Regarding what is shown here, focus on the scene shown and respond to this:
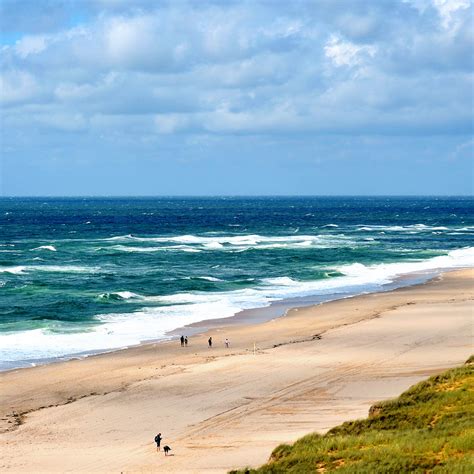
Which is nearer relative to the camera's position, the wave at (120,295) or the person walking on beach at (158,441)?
the person walking on beach at (158,441)

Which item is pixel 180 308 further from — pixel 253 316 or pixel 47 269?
pixel 47 269

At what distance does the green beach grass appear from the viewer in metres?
18.2

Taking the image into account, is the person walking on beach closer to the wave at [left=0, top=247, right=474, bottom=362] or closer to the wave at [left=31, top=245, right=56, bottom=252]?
the wave at [left=0, top=247, right=474, bottom=362]

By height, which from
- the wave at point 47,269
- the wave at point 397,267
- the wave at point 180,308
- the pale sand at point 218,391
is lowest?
the pale sand at point 218,391

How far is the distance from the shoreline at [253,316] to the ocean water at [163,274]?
0.58 meters

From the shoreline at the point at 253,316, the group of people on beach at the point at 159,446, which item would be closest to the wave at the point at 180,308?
the shoreline at the point at 253,316

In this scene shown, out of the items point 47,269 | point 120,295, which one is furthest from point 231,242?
point 120,295

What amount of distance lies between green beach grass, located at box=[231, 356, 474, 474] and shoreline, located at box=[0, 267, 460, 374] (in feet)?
65.7

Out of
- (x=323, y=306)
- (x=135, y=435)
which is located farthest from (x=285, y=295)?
(x=135, y=435)

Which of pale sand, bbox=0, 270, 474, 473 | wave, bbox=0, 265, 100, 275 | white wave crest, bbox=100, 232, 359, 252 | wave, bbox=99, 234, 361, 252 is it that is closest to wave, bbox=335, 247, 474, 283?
wave, bbox=99, 234, 361, 252

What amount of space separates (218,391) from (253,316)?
19144 mm

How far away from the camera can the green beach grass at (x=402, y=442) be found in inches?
717

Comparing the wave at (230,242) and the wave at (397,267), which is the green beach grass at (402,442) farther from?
the wave at (230,242)

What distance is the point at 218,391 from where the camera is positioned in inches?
1323
